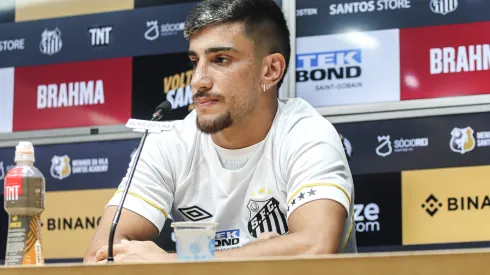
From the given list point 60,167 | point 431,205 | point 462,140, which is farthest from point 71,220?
point 462,140

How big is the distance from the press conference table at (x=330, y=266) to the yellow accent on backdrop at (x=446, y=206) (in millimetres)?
1950

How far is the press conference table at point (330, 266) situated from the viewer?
1.15 m

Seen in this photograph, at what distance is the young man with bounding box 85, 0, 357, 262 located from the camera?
7.63ft

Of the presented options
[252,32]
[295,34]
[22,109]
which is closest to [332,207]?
[252,32]

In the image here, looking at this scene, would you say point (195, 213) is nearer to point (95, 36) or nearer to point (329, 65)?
point (329, 65)

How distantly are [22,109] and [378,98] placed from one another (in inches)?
59.3

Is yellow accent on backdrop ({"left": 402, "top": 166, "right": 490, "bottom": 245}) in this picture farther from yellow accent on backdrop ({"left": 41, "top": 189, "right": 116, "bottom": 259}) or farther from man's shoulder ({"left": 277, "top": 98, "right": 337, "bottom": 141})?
yellow accent on backdrop ({"left": 41, "top": 189, "right": 116, "bottom": 259})

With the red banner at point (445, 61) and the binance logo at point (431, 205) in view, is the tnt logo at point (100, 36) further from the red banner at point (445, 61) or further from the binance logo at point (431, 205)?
the binance logo at point (431, 205)

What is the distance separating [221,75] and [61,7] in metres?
1.57

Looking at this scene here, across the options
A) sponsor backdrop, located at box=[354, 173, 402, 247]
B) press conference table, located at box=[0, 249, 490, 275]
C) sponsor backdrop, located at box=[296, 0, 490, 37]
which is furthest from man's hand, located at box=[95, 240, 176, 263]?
sponsor backdrop, located at box=[296, 0, 490, 37]

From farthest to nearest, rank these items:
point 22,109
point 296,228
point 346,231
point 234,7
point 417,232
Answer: point 22,109
point 417,232
point 234,7
point 346,231
point 296,228

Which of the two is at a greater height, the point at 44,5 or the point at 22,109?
the point at 44,5

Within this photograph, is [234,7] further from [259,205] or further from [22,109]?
[22,109]

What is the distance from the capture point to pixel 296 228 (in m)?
2.10
